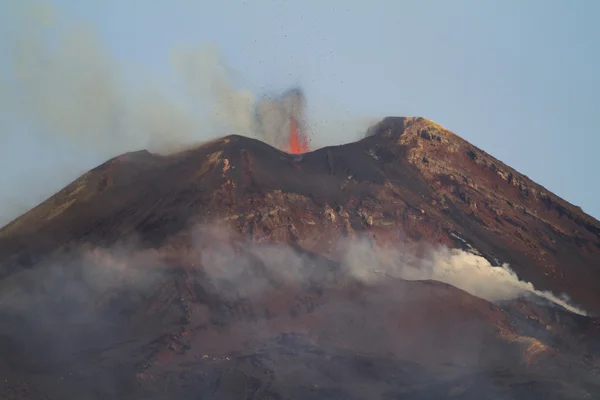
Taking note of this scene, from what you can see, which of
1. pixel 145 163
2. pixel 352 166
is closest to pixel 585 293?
pixel 352 166

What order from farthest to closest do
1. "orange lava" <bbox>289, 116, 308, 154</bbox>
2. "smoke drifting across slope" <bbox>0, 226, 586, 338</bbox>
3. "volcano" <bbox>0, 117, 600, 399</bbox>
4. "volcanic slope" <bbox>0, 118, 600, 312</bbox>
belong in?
"orange lava" <bbox>289, 116, 308, 154</bbox> → "volcanic slope" <bbox>0, 118, 600, 312</bbox> → "smoke drifting across slope" <bbox>0, 226, 586, 338</bbox> → "volcano" <bbox>0, 117, 600, 399</bbox>

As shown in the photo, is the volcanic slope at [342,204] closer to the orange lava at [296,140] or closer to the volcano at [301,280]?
the volcano at [301,280]

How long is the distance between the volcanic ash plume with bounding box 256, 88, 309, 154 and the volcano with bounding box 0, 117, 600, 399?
56.1ft

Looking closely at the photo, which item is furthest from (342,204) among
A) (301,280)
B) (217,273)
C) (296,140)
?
(296,140)

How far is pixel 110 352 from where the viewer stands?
197 feet

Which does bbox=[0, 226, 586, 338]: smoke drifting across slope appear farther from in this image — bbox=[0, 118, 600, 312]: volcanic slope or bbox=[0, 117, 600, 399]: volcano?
bbox=[0, 118, 600, 312]: volcanic slope

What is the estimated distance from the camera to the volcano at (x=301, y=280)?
59562mm

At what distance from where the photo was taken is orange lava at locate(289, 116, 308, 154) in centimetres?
10112

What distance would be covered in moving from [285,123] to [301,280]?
126 ft

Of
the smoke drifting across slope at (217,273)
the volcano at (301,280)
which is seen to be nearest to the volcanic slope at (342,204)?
the volcano at (301,280)

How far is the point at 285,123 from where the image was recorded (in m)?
104

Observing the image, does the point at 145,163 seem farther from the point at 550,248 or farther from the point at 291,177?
the point at 550,248

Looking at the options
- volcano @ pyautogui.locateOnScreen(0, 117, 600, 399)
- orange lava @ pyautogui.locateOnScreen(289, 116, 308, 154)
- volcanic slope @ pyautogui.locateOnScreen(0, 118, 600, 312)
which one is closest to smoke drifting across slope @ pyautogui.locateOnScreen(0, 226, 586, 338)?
volcano @ pyautogui.locateOnScreen(0, 117, 600, 399)

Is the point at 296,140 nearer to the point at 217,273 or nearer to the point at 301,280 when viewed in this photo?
the point at 301,280
